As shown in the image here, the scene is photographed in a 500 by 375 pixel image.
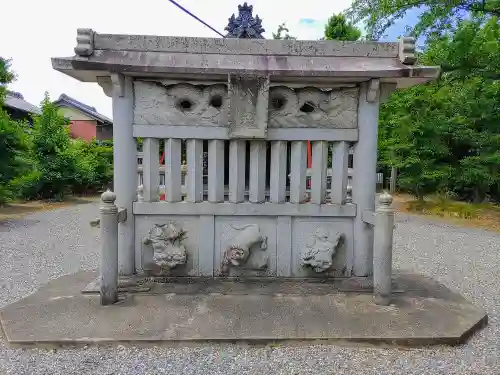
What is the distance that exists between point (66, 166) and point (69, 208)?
2.04m

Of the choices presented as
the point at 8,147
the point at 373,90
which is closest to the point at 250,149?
the point at 373,90

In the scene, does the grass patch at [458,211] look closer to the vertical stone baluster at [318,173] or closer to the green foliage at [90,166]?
the vertical stone baluster at [318,173]

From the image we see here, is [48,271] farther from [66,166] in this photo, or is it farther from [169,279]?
[66,166]

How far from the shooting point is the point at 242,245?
400 cm

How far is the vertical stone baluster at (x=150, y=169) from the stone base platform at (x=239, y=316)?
0.94 metres

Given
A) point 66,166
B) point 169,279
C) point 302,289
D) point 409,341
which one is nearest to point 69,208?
point 66,166

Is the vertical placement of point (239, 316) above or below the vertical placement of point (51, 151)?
below

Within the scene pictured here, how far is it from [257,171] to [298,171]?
0.43 meters

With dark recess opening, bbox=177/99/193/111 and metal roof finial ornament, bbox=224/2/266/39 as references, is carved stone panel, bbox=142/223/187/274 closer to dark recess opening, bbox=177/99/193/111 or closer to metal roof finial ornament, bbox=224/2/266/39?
dark recess opening, bbox=177/99/193/111

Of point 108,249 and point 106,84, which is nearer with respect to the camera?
point 108,249

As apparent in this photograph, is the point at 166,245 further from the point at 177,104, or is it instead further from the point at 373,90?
the point at 373,90

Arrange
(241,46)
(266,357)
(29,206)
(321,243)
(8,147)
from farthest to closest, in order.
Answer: (29,206) → (8,147) → (321,243) → (241,46) → (266,357)

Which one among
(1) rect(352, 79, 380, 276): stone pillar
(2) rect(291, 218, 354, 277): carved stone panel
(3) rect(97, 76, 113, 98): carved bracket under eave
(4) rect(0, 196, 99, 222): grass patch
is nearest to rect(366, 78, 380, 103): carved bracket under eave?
(1) rect(352, 79, 380, 276): stone pillar

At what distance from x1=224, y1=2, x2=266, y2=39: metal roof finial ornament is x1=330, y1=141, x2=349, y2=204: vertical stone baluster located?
77.6 inches
